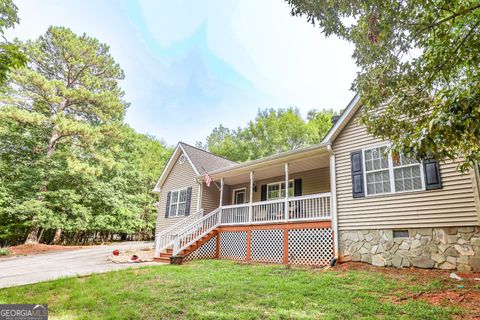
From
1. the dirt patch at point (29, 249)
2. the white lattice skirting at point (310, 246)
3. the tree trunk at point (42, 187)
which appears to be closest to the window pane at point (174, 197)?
the dirt patch at point (29, 249)

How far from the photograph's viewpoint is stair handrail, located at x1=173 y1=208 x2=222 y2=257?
1051 centimetres

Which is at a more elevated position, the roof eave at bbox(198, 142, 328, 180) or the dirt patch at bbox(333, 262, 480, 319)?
the roof eave at bbox(198, 142, 328, 180)

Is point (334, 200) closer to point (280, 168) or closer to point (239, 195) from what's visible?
point (280, 168)

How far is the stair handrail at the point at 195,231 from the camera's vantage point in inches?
414

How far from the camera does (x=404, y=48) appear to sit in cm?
539

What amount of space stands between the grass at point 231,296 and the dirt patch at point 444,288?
0.57 feet

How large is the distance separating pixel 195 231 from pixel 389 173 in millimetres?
→ 7873

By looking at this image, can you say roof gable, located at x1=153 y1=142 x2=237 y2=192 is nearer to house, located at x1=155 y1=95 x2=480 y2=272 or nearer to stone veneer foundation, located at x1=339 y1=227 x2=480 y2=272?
house, located at x1=155 y1=95 x2=480 y2=272

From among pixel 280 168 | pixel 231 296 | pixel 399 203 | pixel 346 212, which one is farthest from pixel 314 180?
pixel 231 296

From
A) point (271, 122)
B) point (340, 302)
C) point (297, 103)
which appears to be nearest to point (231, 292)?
point (340, 302)

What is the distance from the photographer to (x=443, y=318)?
3.73 meters

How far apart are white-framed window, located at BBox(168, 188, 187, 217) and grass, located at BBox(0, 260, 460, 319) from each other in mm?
7196

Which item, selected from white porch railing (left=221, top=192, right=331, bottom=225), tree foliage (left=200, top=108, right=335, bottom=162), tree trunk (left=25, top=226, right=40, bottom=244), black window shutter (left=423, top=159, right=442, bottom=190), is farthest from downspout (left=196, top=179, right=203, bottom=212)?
tree foliage (left=200, top=108, right=335, bottom=162)

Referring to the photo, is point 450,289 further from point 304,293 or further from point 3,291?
point 3,291
